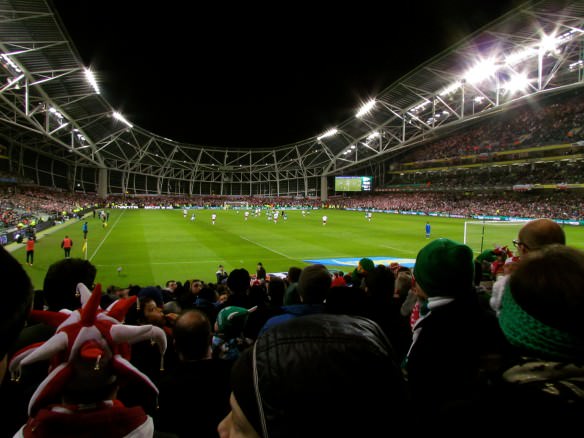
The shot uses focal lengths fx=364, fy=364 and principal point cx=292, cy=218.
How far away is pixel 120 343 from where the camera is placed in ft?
6.59

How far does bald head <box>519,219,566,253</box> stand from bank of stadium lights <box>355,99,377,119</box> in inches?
2185

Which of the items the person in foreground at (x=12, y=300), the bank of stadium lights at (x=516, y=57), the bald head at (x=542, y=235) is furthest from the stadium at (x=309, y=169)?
the person in foreground at (x=12, y=300)

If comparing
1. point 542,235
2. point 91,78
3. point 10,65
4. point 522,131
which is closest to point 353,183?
point 522,131

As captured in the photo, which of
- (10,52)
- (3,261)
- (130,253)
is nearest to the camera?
(3,261)

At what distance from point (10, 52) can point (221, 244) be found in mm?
24924

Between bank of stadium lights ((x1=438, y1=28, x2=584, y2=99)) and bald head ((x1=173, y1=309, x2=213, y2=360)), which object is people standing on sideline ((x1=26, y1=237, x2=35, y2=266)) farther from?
bank of stadium lights ((x1=438, y1=28, x2=584, y2=99))

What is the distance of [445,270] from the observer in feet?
9.07

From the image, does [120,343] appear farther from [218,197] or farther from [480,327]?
[218,197]

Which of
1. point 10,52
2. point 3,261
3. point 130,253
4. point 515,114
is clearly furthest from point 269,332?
point 515,114

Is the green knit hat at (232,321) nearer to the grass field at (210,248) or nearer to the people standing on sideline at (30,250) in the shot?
the grass field at (210,248)

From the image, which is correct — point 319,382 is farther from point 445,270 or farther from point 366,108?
point 366,108

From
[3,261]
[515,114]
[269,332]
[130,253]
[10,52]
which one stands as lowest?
[130,253]

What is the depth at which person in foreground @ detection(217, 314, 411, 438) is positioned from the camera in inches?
40.9

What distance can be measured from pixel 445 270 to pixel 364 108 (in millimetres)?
59881
